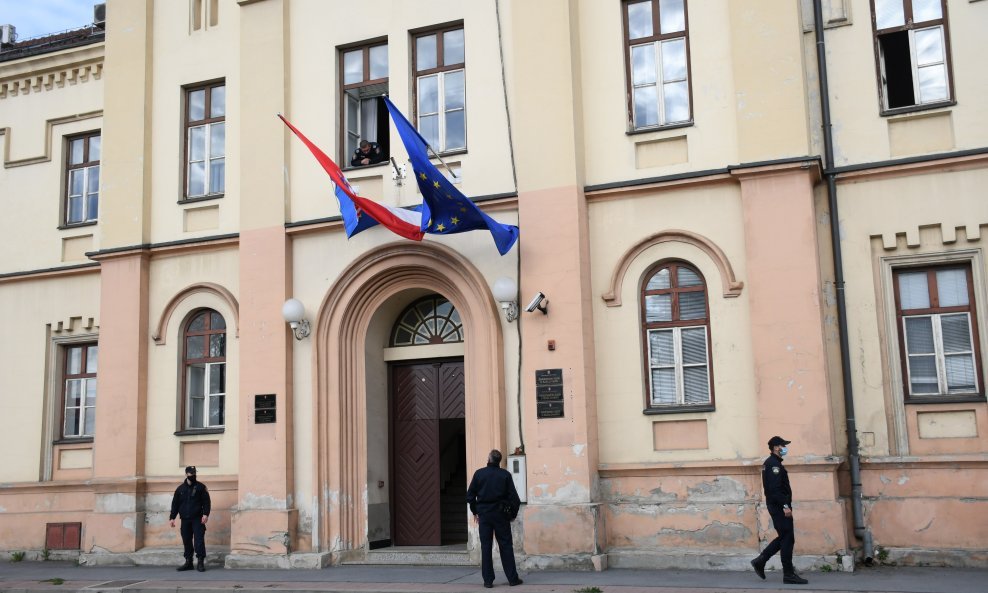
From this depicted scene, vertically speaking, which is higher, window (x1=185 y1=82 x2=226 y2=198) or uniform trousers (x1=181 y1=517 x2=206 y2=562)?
window (x1=185 y1=82 x2=226 y2=198)

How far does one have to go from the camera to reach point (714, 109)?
14234mm

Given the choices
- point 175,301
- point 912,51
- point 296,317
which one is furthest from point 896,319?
point 175,301

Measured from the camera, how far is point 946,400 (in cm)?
1307

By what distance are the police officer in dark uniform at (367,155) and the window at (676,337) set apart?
4.65 m

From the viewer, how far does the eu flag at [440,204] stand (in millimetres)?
13438

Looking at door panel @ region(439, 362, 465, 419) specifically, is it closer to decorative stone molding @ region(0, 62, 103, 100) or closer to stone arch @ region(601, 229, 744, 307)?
stone arch @ region(601, 229, 744, 307)

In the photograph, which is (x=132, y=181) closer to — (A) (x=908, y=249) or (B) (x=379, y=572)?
(B) (x=379, y=572)

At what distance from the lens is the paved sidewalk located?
459 inches

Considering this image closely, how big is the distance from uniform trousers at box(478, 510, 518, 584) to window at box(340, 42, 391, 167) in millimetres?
6180

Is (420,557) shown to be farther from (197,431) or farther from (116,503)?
(116,503)

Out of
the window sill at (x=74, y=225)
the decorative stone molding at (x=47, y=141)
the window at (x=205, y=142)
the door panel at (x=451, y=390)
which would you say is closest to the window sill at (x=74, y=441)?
the window sill at (x=74, y=225)

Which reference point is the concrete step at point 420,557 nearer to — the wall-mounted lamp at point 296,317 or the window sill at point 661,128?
the wall-mounted lamp at point 296,317

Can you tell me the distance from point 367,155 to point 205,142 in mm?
3132

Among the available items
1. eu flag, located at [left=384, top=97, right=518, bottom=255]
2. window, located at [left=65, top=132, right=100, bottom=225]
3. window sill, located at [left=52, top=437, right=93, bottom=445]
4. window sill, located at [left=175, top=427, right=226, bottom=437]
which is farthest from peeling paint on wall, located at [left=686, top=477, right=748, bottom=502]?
window, located at [left=65, top=132, right=100, bottom=225]
